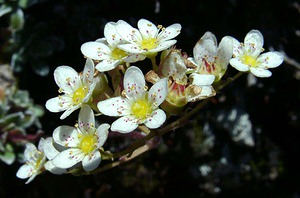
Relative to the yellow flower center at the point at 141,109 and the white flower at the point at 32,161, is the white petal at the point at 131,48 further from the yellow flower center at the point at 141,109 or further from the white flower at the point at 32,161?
the white flower at the point at 32,161

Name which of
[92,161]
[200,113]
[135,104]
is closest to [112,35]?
[135,104]

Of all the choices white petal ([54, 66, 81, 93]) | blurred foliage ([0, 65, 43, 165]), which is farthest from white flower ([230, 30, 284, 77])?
blurred foliage ([0, 65, 43, 165])

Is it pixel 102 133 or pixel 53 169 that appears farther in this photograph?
pixel 53 169

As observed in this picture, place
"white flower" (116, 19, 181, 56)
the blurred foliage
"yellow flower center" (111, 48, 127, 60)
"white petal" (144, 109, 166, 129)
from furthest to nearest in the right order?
the blurred foliage
"yellow flower center" (111, 48, 127, 60)
"white flower" (116, 19, 181, 56)
"white petal" (144, 109, 166, 129)

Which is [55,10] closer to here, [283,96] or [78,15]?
[78,15]

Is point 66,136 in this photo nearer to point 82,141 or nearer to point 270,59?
point 82,141

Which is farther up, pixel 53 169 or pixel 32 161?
pixel 53 169

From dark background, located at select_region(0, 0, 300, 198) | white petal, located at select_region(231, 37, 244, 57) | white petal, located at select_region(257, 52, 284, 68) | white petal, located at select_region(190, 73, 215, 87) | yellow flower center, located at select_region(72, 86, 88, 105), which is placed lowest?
dark background, located at select_region(0, 0, 300, 198)

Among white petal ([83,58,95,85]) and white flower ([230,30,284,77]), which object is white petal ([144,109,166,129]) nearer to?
white petal ([83,58,95,85])
